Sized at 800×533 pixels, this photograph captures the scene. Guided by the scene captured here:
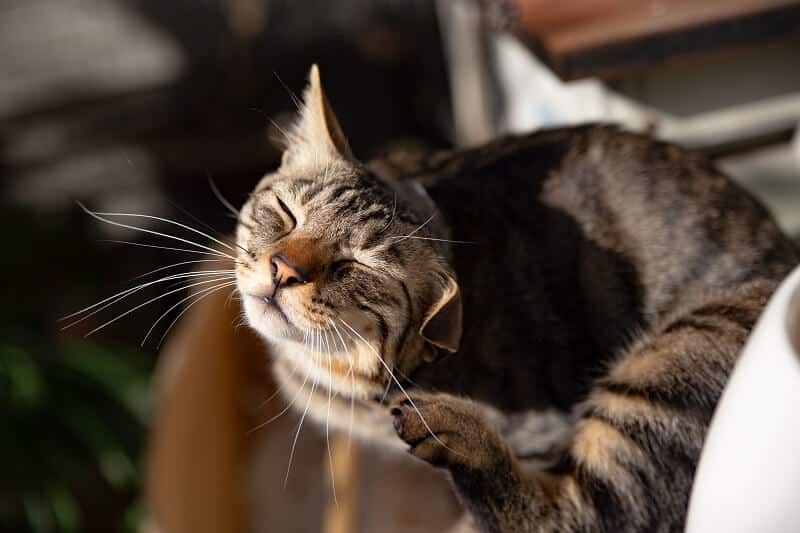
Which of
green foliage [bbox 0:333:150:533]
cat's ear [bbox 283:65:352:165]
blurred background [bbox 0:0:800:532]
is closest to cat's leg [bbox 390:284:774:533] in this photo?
cat's ear [bbox 283:65:352:165]

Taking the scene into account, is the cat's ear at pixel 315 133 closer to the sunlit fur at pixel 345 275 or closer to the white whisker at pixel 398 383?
→ the sunlit fur at pixel 345 275

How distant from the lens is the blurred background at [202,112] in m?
1.02

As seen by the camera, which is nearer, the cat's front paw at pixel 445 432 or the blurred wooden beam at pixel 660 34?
the cat's front paw at pixel 445 432

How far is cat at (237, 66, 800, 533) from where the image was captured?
0.74 meters

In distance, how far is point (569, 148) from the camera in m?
0.98

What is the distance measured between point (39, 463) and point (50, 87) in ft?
3.21

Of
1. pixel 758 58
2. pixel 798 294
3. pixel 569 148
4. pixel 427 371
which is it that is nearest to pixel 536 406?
pixel 427 371

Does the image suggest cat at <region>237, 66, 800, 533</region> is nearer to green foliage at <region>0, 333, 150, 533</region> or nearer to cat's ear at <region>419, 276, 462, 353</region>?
cat's ear at <region>419, 276, 462, 353</region>

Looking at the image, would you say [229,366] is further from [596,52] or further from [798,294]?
[798,294]

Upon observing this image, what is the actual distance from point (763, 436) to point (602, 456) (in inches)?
11.2

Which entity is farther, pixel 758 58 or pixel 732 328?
pixel 758 58

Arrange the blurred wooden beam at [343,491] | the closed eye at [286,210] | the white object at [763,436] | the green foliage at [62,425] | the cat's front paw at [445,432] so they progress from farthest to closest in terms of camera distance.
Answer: the green foliage at [62,425] < the blurred wooden beam at [343,491] < the closed eye at [286,210] < the cat's front paw at [445,432] < the white object at [763,436]

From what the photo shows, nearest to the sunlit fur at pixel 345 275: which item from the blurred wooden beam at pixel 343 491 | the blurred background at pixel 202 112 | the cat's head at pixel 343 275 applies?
the cat's head at pixel 343 275

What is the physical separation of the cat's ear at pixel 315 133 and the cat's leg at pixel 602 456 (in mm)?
291
